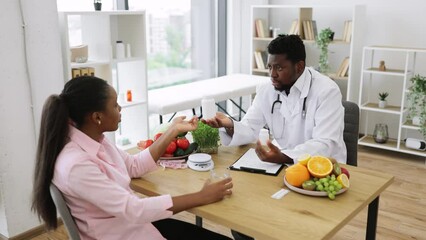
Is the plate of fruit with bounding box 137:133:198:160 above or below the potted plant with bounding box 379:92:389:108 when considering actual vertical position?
above

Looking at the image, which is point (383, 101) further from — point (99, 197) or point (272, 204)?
point (99, 197)

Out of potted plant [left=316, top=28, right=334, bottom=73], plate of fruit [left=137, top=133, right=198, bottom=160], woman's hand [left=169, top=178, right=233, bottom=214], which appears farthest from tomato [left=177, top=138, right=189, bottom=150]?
potted plant [left=316, top=28, right=334, bottom=73]

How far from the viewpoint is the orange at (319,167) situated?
151 centimetres

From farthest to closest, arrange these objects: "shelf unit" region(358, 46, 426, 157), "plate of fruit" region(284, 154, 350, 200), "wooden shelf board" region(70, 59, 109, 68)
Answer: "shelf unit" region(358, 46, 426, 157)
"wooden shelf board" region(70, 59, 109, 68)
"plate of fruit" region(284, 154, 350, 200)

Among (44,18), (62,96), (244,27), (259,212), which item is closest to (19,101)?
(44,18)

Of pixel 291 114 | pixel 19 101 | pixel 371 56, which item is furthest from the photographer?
pixel 371 56

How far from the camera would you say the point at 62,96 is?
1329 millimetres

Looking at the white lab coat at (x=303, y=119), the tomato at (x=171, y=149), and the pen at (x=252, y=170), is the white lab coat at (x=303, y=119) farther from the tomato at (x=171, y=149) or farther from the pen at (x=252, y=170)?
the tomato at (x=171, y=149)

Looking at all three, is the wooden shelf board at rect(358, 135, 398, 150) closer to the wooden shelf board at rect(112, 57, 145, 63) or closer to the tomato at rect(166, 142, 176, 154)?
the wooden shelf board at rect(112, 57, 145, 63)

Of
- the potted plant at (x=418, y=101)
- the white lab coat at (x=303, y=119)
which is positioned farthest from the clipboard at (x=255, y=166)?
the potted plant at (x=418, y=101)

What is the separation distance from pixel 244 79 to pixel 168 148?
8.99ft

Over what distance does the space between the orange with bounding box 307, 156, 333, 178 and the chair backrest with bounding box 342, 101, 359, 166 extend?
0.78 m

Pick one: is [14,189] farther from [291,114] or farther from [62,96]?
[291,114]

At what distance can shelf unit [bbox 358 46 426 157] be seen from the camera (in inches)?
159
